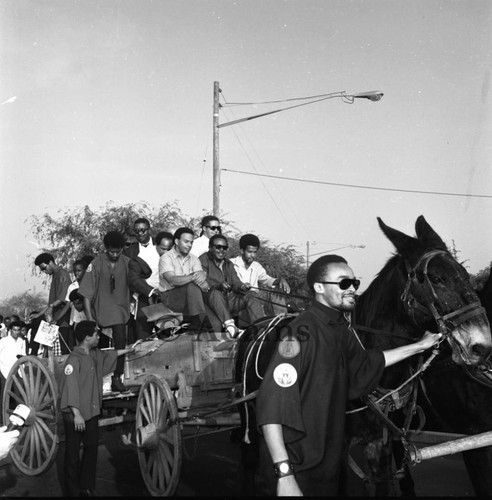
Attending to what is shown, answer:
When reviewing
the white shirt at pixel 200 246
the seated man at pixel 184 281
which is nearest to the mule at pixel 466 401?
the seated man at pixel 184 281

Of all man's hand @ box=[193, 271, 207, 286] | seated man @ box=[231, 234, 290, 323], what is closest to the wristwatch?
man's hand @ box=[193, 271, 207, 286]

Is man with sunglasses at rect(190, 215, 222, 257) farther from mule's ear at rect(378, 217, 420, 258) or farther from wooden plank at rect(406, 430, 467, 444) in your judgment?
wooden plank at rect(406, 430, 467, 444)

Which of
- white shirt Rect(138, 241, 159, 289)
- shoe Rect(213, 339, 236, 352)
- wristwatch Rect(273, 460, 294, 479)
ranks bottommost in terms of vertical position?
wristwatch Rect(273, 460, 294, 479)

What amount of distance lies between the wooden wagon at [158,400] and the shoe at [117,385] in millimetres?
83

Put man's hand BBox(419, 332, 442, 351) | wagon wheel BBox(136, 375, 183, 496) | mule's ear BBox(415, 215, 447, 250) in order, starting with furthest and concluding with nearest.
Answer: wagon wheel BBox(136, 375, 183, 496), mule's ear BBox(415, 215, 447, 250), man's hand BBox(419, 332, 442, 351)

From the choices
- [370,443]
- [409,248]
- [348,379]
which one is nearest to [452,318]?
[409,248]

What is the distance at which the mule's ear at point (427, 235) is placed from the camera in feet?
19.2

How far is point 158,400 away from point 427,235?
315 centimetres

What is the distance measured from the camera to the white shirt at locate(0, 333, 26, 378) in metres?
14.8

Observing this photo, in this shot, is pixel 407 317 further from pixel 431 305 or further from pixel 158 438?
pixel 158 438

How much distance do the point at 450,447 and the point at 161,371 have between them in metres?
3.78

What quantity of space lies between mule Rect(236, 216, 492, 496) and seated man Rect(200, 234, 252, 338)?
2063 millimetres

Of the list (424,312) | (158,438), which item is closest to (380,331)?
(424,312)

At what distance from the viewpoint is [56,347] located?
39.6 feet
